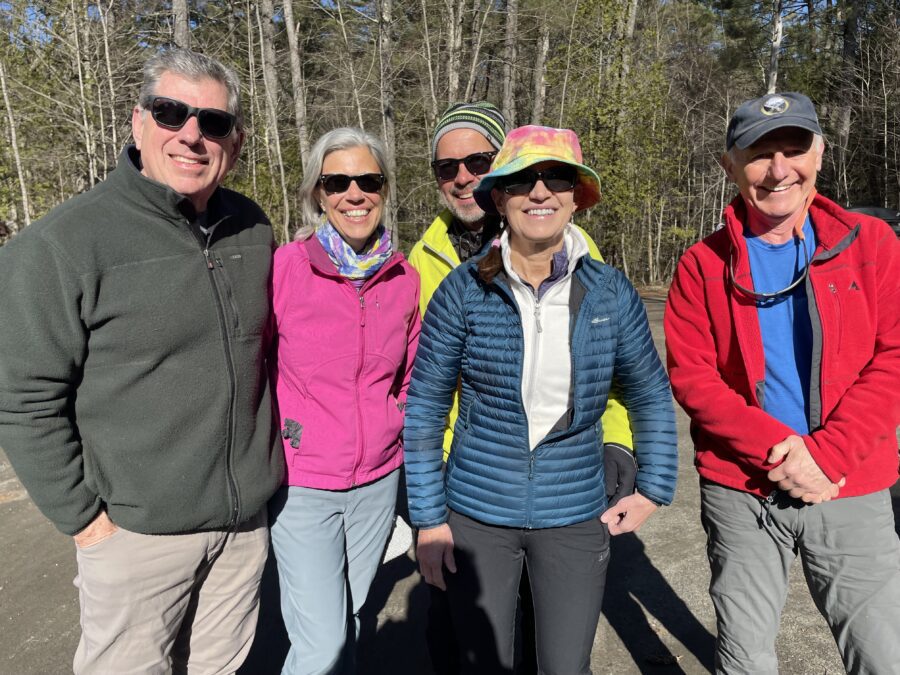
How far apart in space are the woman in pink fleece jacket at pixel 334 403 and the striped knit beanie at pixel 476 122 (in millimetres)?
407

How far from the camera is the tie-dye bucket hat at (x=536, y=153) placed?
185 cm

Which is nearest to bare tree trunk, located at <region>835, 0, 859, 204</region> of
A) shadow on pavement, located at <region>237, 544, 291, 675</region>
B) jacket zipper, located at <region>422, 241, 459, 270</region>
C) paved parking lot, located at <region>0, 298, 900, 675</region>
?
paved parking lot, located at <region>0, 298, 900, 675</region>

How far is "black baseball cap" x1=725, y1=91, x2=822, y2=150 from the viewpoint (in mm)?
1840

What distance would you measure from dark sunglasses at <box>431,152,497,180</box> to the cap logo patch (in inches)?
39.4

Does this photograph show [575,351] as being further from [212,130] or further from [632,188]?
[632,188]

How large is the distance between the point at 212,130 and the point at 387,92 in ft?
38.6

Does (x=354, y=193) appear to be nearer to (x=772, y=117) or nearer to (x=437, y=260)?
(x=437, y=260)

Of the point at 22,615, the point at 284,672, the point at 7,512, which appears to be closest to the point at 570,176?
the point at 284,672

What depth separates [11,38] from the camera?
14.4 meters

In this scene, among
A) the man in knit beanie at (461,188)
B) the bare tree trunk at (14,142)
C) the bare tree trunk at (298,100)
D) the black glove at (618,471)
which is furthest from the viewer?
the bare tree trunk at (298,100)

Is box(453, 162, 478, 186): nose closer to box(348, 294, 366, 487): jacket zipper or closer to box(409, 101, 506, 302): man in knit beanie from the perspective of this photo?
box(409, 101, 506, 302): man in knit beanie

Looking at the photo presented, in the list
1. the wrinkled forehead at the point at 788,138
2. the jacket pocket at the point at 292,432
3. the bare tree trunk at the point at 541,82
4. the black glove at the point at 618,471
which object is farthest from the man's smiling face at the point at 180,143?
the bare tree trunk at the point at 541,82

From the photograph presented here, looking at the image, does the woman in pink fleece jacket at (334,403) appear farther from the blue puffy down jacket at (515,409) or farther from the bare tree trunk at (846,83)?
the bare tree trunk at (846,83)

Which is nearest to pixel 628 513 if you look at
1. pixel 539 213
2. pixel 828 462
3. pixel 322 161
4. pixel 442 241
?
pixel 828 462
